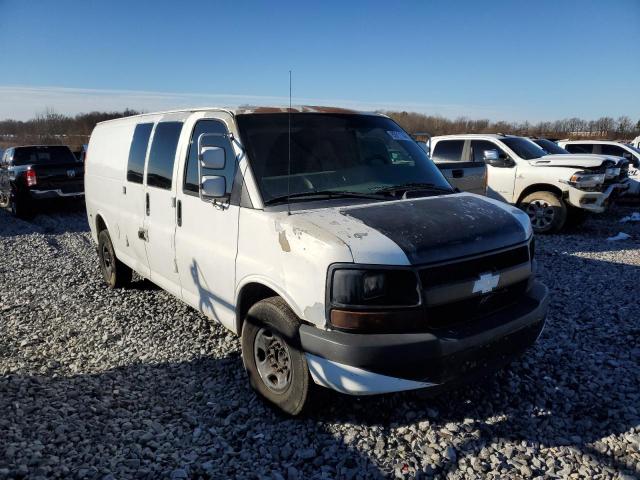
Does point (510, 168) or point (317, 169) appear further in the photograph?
point (510, 168)

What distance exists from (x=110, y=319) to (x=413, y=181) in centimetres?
363

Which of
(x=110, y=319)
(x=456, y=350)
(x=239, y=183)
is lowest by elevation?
(x=110, y=319)

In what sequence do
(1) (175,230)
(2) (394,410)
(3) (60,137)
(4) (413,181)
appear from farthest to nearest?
(3) (60,137) → (1) (175,230) → (4) (413,181) → (2) (394,410)

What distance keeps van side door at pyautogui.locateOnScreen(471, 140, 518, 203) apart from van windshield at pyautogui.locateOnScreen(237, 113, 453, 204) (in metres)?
6.74

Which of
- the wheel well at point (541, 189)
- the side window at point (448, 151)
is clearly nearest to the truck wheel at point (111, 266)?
the side window at point (448, 151)

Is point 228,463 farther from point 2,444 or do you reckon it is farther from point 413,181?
point 413,181

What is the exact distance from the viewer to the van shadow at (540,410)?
2920 millimetres

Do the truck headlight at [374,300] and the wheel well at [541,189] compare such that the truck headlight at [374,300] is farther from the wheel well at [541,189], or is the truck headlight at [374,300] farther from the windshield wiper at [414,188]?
the wheel well at [541,189]

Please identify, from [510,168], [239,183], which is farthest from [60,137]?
[239,183]

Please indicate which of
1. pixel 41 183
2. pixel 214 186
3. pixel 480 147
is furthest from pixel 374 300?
pixel 41 183

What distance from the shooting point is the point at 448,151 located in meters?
11.5

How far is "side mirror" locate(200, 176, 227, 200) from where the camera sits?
3.38 meters

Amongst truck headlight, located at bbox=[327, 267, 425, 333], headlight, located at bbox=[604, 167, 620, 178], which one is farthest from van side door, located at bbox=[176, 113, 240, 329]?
headlight, located at bbox=[604, 167, 620, 178]

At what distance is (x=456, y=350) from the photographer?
2725mm
